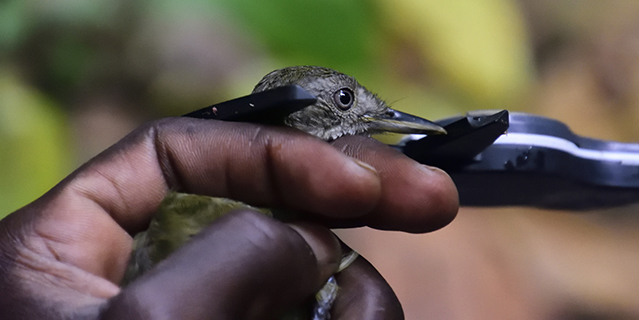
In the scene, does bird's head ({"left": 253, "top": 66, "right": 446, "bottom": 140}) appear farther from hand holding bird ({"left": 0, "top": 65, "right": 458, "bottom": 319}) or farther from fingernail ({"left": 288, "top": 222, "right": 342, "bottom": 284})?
fingernail ({"left": 288, "top": 222, "right": 342, "bottom": 284})

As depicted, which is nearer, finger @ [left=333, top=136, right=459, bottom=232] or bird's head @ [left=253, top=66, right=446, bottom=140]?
finger @ [left=333, top=136, right=459, bottom=232]

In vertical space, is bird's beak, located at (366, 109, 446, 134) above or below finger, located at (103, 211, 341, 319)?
above

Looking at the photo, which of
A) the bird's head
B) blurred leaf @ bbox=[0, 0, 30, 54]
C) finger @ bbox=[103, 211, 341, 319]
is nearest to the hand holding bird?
finger @ bbox=[103, 211, 341, 319]

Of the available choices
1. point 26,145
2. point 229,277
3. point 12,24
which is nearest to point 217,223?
point 229,277

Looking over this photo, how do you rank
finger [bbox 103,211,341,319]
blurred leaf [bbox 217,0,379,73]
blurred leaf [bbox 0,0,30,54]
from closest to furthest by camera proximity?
finger [bbox 103,211,341,319]
blurred leaf [bbox 0,0,30,54]
blurred leaf [bbox 217,0,379,73]

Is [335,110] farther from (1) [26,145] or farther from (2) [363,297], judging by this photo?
(1) [26,145]

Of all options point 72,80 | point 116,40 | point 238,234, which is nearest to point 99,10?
point 116,40
